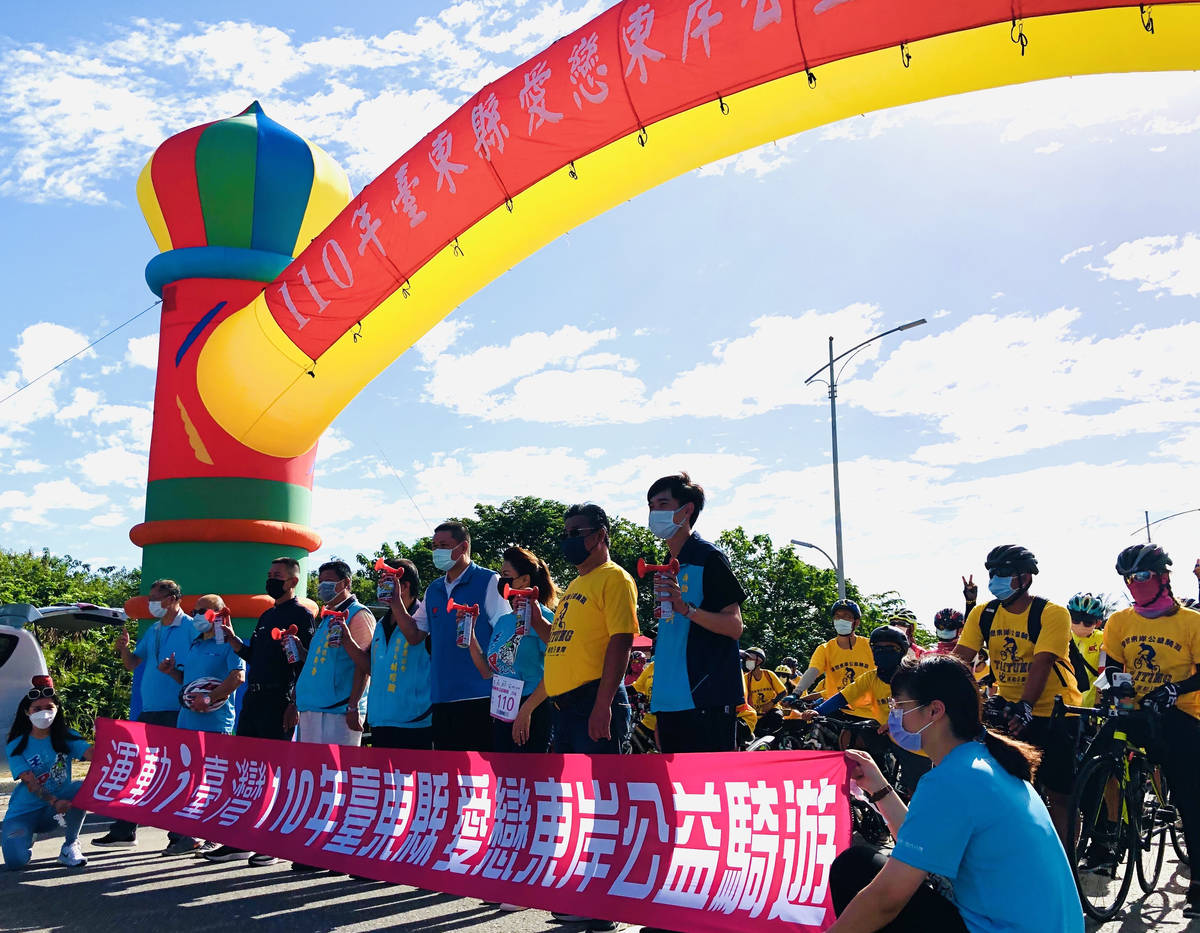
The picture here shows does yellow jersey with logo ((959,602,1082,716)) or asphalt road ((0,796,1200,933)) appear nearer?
asphalt road ((0,796,1200,933))

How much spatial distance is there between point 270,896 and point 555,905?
2312mm

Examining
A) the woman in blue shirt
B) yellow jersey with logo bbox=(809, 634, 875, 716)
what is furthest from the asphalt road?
yellow jersey with logo bbox=(809, 634, 875, 716)

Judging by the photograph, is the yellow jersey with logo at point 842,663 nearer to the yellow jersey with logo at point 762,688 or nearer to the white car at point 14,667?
the yellow jersey with logo at point 762,688

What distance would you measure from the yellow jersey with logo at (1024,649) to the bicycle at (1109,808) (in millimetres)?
103

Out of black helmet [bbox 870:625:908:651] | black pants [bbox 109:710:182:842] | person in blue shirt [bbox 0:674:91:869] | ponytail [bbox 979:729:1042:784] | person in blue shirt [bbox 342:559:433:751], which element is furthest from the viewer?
black pants [bbox 109:710:182:842]

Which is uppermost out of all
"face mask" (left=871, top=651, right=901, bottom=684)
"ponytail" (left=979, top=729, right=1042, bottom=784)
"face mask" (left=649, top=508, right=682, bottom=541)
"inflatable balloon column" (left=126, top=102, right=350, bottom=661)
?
"inflatable balloon column" (left=126, top=102, right=350, bottom=661)

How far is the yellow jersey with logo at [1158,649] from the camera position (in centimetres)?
580

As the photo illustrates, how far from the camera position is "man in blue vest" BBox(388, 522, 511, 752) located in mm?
6520

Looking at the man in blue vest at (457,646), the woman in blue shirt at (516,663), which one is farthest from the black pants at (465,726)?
the woman in blue shirt at (516,663)

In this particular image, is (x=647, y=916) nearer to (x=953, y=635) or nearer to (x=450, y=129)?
(x=953, y=635)

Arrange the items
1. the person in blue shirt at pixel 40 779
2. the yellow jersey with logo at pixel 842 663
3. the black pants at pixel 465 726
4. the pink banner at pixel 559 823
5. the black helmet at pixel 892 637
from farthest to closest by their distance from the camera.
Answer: the yellow jersey with logo at pixel 842 663
the black helmet at pixel 892 637
the person in blue shirt at pixel 40 779
the black pants at pixel 465 726
the pink banner at pixel 559 823

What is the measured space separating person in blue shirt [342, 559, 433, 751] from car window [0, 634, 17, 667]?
13.1ft

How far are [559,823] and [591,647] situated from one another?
2.90ft

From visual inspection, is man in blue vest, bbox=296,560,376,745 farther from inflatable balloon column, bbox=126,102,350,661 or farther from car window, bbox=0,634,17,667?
inflatable balloon column, bbox=126,102,350,661
